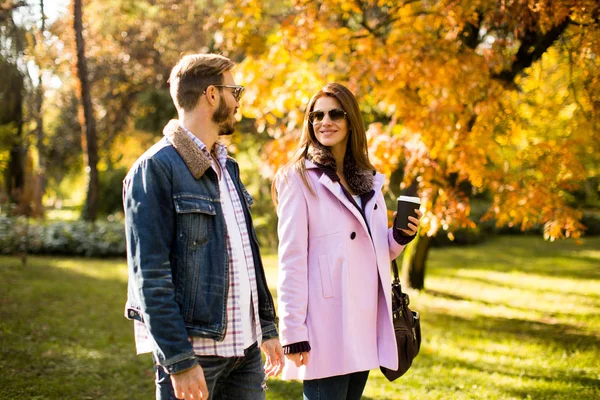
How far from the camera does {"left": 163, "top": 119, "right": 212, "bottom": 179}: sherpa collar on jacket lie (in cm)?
219

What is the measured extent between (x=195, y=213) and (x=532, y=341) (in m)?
6.26

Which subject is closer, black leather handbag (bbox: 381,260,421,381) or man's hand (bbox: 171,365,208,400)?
man's hand (bbox: 171,365,208,400)

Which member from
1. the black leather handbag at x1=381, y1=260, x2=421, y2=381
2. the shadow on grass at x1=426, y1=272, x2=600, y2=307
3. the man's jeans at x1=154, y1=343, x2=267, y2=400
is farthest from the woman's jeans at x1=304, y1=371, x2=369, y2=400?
the shadow on grass at x1=426, y1=272, x2=600, y2=307

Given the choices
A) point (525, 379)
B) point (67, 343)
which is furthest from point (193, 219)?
point (67, 343)

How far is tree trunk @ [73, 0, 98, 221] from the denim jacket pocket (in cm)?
1262

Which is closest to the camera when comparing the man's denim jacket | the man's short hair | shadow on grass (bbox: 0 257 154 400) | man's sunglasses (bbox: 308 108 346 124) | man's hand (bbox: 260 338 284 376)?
the man's denim jacket

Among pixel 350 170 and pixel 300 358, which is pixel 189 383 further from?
pixel 350 170

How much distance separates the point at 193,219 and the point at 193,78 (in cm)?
55

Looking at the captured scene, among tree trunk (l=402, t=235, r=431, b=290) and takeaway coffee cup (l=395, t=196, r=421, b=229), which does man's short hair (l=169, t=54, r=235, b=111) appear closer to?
takeaway coffee cup (l=395, t=196, r=421, b=229)

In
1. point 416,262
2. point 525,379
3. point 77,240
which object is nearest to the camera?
point 525,379

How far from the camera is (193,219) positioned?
7.00 ft

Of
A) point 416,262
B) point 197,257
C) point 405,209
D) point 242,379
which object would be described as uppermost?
point 405,209

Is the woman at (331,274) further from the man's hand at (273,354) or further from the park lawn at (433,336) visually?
the park lawn at (433,336)

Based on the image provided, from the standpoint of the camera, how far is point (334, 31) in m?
6.89
